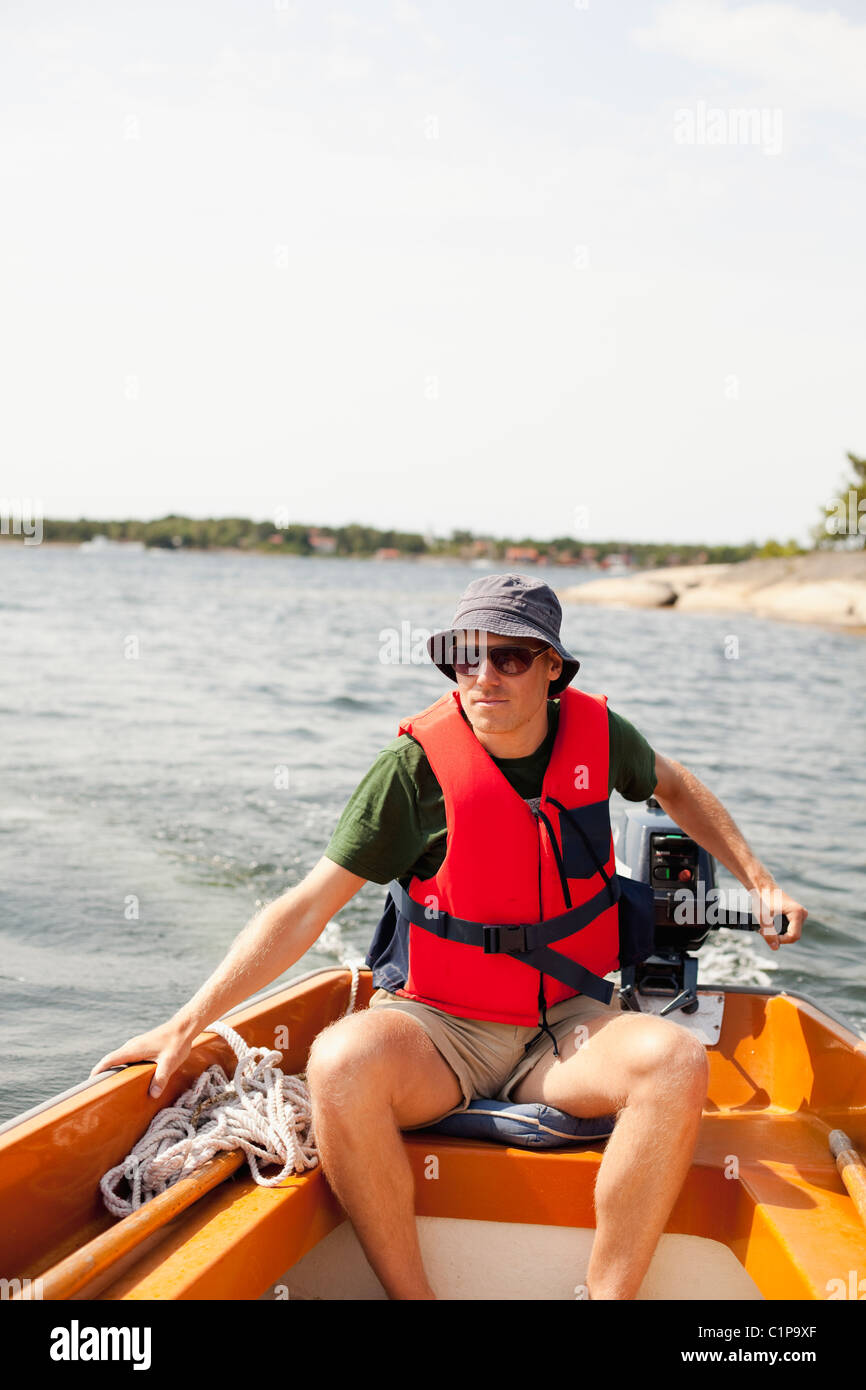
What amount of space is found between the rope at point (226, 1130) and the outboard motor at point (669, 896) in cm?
114

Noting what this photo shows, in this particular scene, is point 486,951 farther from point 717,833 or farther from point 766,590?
point 766,590

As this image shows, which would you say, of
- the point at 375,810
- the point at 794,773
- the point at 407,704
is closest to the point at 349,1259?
the point at 375,810

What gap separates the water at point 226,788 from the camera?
502 centimetres

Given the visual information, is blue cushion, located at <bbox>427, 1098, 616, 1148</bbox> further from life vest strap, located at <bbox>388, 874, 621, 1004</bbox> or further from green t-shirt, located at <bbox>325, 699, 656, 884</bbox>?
green t-shirt, located at <bbox>325, 699, 656, 884</bbox>

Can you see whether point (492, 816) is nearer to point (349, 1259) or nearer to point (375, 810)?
point (375, 810)

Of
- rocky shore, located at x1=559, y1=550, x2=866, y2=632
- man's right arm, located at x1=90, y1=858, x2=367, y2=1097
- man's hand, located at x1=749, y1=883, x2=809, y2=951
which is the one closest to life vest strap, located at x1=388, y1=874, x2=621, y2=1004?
man's right arm, located at x1=90, y1=858, x2=367, y2=1097

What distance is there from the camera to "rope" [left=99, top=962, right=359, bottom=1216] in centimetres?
217

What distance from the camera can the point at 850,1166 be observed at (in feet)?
7.67

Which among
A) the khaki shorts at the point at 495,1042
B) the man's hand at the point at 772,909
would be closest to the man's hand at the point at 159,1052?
the khaki shorts at the point at 495,1042

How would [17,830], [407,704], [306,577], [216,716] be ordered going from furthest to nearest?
1. [306,577]
2. [407,704]
3. [216,716]
4. [17,830]

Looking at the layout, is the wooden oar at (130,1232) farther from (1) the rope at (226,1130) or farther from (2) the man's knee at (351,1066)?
(2) the man's knee at (351,1066)

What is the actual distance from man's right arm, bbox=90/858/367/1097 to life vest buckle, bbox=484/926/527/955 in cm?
28
